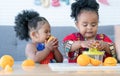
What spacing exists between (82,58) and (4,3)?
2020 millimetres

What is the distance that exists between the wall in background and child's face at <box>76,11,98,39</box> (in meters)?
1.33

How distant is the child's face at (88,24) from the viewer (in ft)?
4.97

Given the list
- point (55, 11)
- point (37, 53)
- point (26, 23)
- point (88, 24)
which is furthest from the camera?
point (55, 11)

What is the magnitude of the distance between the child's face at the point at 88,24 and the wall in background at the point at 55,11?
1.33m

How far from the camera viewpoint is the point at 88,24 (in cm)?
152

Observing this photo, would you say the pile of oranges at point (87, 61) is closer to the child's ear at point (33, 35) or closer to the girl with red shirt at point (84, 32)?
the girl with red shirt at point (84, 32)

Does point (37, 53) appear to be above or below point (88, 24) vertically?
below

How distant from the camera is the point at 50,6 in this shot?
9.38 ft

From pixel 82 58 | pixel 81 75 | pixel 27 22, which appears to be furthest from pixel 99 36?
pixel 81 75

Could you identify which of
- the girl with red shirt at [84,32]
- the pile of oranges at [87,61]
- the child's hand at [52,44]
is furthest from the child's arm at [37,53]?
the pile of oranges at [87,61]

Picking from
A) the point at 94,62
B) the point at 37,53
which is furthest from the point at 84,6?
the point at 94,62

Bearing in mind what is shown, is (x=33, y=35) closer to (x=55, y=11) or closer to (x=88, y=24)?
(x=88, y=24)

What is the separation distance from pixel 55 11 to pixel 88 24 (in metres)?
1.39

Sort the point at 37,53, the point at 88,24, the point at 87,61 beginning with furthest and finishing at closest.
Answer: the point at 88,24
the point at 37,53
the point at 87,61
